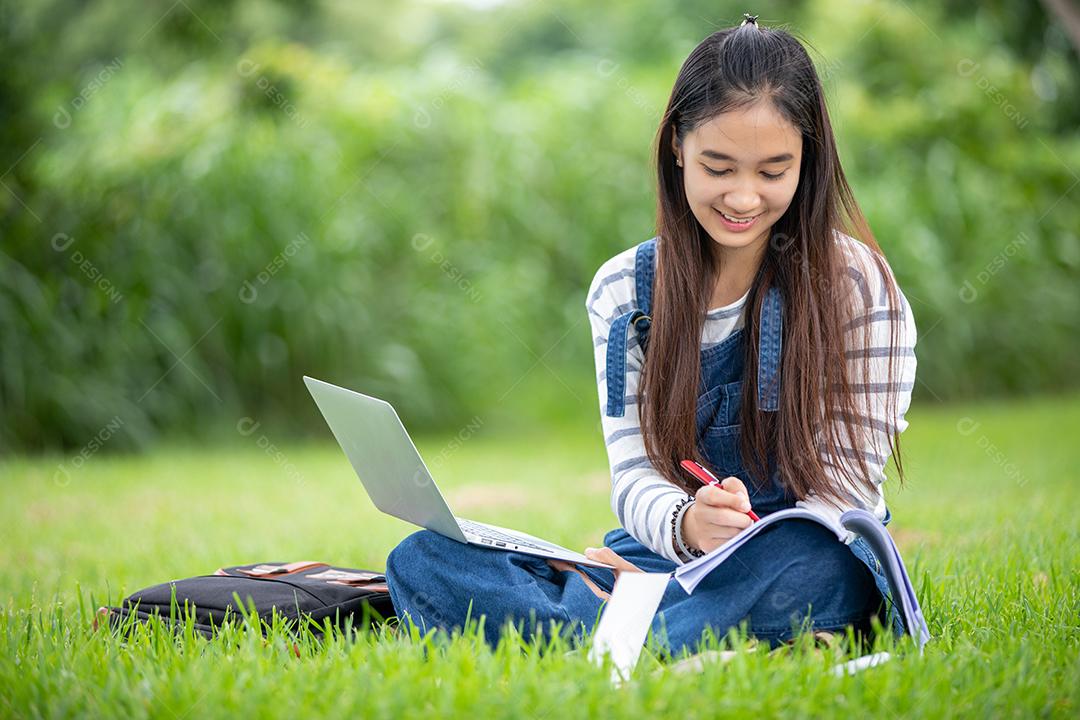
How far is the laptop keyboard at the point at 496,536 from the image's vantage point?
218 cm

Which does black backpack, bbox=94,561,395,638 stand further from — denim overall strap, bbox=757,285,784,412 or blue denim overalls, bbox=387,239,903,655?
denim overall strap, bbox=757,285,784,412

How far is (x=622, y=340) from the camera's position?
239 centimetres

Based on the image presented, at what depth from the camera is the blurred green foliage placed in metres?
6.12

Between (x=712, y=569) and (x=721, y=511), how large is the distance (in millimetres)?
104

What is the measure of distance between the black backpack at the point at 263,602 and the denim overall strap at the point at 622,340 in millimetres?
595

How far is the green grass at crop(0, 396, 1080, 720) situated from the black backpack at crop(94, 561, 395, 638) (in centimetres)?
10

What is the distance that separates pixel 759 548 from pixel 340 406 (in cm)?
78

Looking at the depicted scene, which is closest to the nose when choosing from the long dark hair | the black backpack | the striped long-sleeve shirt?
the long dark hair

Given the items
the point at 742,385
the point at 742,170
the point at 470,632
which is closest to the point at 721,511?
the point at 742,385

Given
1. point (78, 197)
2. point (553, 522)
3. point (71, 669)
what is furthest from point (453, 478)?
point (71, 669)

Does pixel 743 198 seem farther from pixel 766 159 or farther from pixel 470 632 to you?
pixel 470 632

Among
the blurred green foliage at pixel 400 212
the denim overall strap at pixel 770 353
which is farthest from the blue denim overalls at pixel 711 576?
the blurred green foliage at pixel 400 212

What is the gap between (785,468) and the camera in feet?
7.30

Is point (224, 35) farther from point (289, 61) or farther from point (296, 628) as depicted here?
point (296, 628)
